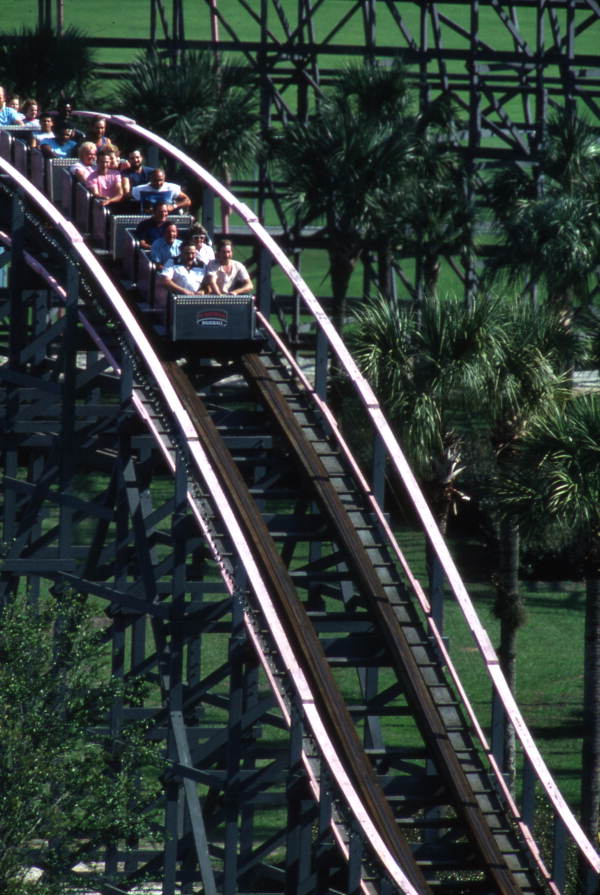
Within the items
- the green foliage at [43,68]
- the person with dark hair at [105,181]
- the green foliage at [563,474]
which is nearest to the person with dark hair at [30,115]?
the person with dark hair at [105,181]

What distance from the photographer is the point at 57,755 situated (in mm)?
21172

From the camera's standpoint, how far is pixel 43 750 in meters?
21.0

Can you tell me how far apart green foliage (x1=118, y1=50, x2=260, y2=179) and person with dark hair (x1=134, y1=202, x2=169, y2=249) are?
1462 centimetres

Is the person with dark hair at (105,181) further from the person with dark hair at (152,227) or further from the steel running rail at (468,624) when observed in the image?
the steel running rail at (468,624)

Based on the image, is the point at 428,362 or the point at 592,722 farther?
the point at 428,362

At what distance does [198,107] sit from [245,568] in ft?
73.4

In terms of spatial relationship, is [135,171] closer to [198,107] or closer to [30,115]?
[30,115]

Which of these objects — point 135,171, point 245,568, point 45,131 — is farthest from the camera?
point 45,131

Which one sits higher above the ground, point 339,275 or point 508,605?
point 339,275

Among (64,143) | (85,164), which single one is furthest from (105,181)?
(64,143)

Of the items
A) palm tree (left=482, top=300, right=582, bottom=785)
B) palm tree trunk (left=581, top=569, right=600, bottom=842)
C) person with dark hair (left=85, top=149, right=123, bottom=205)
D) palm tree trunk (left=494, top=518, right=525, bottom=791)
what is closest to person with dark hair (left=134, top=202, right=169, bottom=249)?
person with dark hair (left=85, top=149, right=123, bottom=205)

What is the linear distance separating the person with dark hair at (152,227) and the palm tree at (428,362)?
Result: 12.8ft

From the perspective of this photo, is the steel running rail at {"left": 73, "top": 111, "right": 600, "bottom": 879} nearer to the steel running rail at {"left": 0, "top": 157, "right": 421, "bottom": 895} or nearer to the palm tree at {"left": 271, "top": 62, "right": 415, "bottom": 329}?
the steel running rail at {"left": 0, "top": 157, "right": 421, "bottom": 895}

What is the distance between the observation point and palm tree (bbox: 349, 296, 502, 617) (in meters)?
28.4
